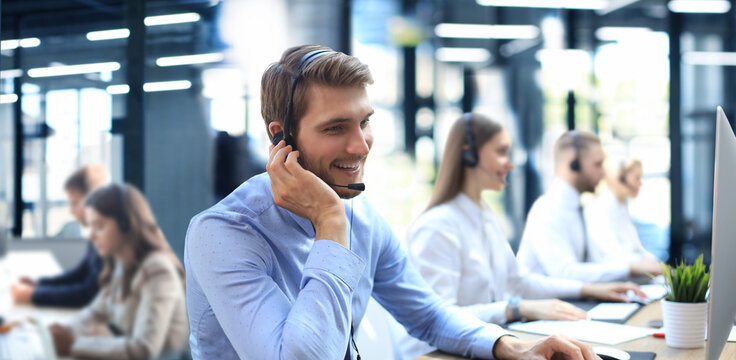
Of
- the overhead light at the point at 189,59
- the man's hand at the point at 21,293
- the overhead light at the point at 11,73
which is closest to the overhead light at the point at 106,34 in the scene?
the overhead light at the point at 189,59

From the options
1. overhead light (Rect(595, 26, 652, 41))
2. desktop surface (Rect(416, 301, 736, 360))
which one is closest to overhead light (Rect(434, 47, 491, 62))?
overhead light (Rect(595, 26, 652, 41))

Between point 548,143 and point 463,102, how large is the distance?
36.3 inches

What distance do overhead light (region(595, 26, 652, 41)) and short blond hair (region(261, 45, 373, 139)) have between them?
16.5 feet

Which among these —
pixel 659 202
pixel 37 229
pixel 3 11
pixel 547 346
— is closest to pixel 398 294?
pixel 547 346

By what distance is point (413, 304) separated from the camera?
4.97 feet

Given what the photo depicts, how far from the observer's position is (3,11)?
11.1 feet

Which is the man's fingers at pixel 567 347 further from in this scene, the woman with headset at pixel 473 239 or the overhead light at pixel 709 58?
the overhead light at pixel 709 58

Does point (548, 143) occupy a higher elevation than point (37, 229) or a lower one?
higher

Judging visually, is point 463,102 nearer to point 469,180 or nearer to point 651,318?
point 469,180

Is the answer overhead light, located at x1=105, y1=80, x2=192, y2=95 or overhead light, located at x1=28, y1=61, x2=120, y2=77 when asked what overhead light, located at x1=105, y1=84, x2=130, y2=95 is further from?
overhead light, located at x1=28, y1=61, x2=120, y2=77

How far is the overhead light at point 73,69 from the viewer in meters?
3.38

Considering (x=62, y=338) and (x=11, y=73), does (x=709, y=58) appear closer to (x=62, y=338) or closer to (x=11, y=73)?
(x=11, y=73)

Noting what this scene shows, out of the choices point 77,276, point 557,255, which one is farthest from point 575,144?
point 77,276

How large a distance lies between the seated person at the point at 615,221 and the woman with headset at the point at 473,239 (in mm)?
932
